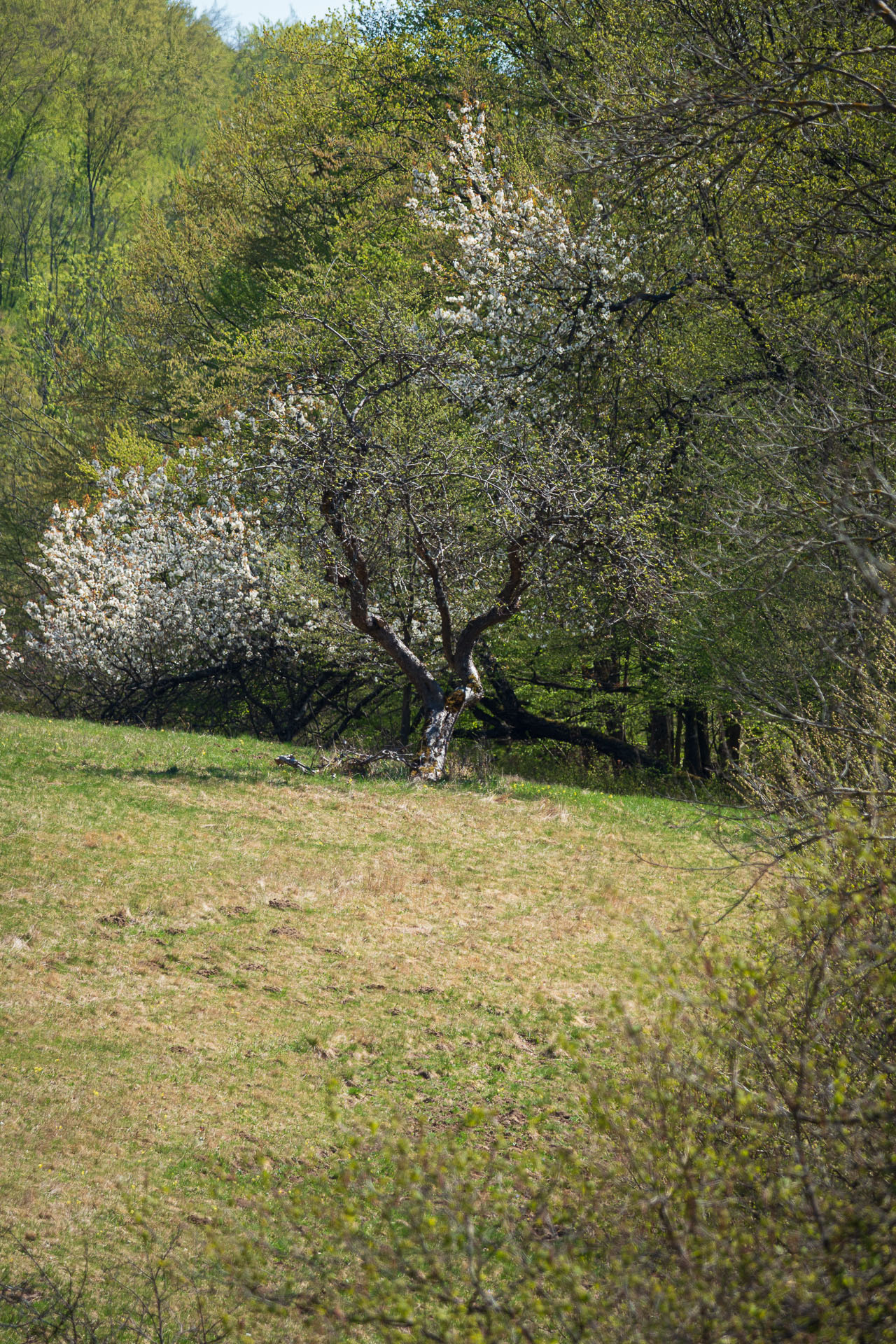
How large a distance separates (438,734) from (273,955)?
6.47m

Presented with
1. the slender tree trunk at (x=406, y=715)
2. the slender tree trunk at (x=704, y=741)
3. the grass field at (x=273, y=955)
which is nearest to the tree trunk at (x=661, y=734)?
the slender tree trunk at (x=704, y=741)

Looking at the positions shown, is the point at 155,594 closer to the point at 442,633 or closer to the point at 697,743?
the point at 442,633

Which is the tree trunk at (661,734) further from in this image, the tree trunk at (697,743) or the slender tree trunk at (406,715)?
the slender tree trunk at (406,715)

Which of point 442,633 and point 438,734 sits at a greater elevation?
point 442,633

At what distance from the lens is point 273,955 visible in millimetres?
7559

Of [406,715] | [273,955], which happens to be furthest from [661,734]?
[273,955]

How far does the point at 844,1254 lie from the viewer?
251 cm

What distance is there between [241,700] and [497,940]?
14.9 meters

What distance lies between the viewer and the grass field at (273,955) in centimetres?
528

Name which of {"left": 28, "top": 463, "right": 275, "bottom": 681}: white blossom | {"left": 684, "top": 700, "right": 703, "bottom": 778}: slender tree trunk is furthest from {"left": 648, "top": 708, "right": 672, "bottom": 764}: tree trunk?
{"left": 28, "top": 463, "right": 275, "bottom": 681}: white blossom

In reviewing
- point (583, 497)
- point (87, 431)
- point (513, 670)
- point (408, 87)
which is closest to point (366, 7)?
point (408, 87)

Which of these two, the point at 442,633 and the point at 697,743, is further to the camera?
the point at 697,743

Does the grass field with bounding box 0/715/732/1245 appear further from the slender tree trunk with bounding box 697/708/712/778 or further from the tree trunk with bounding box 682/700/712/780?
the slender tree trunk with bounding box 697/708/712/778

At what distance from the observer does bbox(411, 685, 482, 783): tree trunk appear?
1360 cm
